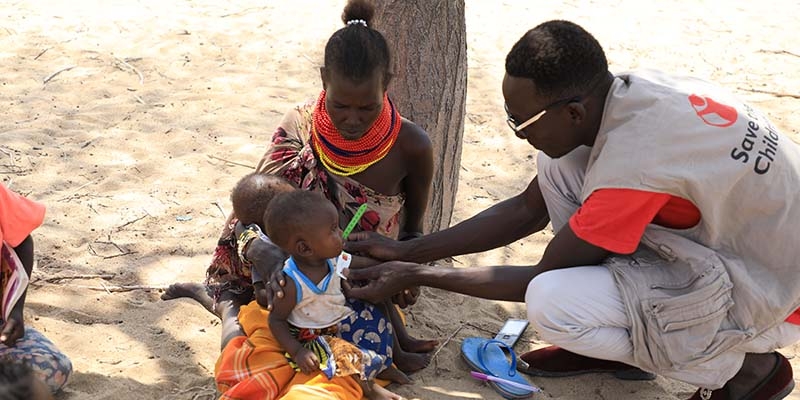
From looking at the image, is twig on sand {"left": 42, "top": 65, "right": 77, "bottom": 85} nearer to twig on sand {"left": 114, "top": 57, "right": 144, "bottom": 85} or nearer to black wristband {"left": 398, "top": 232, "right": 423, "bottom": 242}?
twig on sand {"left": 114, "top": 57, "right": 144, "bottom": 85}

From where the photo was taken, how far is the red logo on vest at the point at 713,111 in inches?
102

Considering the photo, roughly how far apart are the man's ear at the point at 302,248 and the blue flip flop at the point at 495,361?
2.58 feet

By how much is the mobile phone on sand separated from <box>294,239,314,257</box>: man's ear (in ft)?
3.13

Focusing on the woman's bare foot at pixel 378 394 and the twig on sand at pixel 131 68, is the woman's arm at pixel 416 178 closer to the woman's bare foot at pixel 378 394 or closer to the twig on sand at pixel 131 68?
the woman's bare foot at pixel 378 394

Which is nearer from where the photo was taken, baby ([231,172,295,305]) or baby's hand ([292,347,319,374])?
baby's hand ([292,347,319,374])

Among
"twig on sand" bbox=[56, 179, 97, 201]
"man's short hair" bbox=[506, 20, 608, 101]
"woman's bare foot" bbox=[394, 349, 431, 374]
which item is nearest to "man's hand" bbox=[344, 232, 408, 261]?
"woman's bare foot" bbox=[394, 349, 431, 374]

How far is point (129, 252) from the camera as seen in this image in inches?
145

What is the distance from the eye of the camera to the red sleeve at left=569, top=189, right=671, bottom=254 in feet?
8.36

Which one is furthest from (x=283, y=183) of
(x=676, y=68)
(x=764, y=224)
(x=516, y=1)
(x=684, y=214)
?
(x=516, y=1)

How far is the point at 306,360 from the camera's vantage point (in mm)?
2676

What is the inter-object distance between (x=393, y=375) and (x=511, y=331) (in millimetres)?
625

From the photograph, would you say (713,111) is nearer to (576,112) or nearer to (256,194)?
(576,112)

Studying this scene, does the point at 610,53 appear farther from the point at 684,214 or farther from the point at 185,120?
the point at 684,214

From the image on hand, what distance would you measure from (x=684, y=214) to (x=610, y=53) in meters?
3.93
